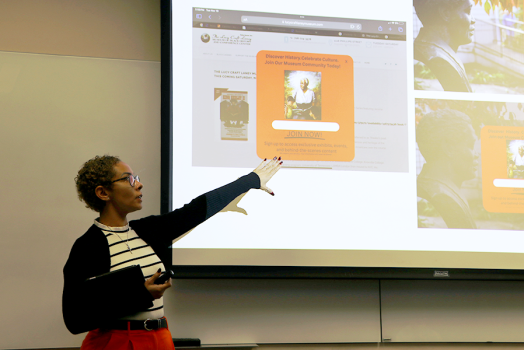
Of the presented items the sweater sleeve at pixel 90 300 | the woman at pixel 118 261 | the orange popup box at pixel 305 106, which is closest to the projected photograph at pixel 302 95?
the orange popup box at pixel 305 106

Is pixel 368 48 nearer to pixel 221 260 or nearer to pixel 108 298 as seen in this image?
pixel 221 260

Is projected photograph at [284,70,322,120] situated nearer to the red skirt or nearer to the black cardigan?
the black cardigan

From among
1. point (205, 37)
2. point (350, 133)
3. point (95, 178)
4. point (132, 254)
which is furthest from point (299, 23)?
point (132, 254)

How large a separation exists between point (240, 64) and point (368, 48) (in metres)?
0.68

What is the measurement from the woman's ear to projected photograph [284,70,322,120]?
1.06 metres

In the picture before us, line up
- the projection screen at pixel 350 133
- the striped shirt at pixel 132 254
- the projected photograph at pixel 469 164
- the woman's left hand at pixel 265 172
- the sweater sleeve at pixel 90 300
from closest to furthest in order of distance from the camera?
1. the sweater sleeve at pixel 90 300
2. the striped shirt at pixel 132 254
3. the woman's left hand at pixel 265 172
4. the projection screen at pixel 350 133
5. the projected photograph at pixel 469 164

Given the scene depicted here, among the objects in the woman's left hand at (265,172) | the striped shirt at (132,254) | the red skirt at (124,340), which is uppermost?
the woman's left hand at (265,172)

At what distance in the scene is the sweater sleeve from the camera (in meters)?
1.17

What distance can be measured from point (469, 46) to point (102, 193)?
80.3 inches

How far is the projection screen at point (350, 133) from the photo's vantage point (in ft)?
6.82

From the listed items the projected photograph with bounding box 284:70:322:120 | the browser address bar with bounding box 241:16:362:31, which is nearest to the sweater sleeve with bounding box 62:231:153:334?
the projected photograph with bounding box 284:70:322:120

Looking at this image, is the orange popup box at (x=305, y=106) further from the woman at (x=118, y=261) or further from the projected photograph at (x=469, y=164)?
the woman at (x=118, y=261)

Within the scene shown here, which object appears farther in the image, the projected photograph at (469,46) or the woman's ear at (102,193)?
the projected photograph at (469,46)

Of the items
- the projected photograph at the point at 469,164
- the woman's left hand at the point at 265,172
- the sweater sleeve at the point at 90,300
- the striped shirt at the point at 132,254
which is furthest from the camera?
the projected photograph at the point at 469,164
